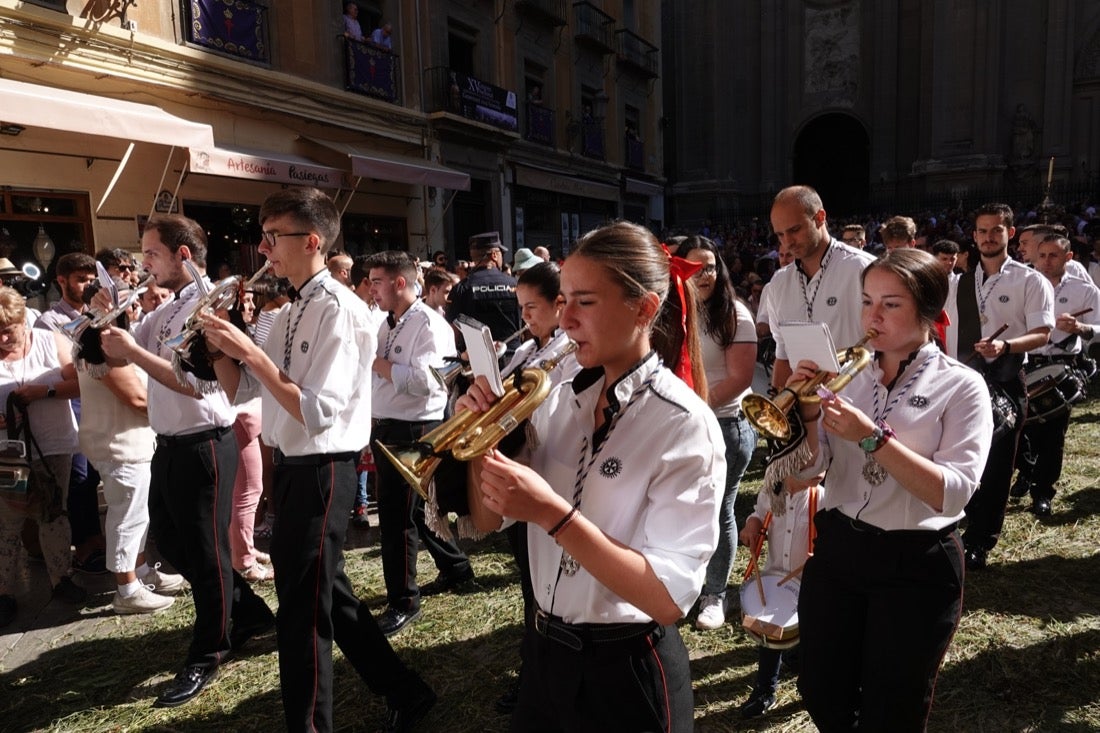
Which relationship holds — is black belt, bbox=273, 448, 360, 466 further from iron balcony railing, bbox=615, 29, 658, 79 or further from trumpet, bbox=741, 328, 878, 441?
iron balcony railing, bbox=615, 29, 658, 79

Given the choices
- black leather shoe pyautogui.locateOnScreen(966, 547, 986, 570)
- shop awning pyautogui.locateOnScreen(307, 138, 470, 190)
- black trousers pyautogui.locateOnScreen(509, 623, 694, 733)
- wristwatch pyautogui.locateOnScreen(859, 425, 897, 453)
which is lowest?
black leather shoe pyautogui.locateOnScreen(966, 547, 986, 570)

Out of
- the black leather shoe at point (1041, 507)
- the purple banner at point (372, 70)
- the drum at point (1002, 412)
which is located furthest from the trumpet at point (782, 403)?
the purple banner at point (372, 70)

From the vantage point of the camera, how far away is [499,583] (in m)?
4.82

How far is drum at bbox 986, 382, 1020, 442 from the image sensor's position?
4.49 metres

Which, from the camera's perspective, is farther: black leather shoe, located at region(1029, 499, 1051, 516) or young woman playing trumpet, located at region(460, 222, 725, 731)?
black leather shoe, located at region(1029, 499, 1051, 516)

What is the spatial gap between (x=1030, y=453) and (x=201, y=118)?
12091 millimetres

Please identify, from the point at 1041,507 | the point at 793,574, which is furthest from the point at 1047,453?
the point at 793,574

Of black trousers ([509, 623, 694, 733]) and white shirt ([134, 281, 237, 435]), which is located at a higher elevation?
white shirt ([134, 281, 237, 435])

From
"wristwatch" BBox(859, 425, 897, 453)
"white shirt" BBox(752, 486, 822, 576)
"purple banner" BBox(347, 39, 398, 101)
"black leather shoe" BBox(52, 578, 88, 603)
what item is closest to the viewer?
"wristwatch" BBox(859, 425, 897, 453)

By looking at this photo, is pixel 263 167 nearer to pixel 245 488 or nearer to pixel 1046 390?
pixel 245 488

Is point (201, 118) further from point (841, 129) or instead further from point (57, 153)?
point (841, 129)

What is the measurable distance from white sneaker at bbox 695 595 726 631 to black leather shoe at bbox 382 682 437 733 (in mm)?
1619

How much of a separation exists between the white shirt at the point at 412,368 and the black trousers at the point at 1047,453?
15.7 ft

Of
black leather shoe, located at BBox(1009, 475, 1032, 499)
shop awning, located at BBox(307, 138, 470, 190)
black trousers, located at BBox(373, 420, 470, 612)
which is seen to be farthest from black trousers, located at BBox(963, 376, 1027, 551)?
shop awning, located at BBox(307, 138, 470, 190)
